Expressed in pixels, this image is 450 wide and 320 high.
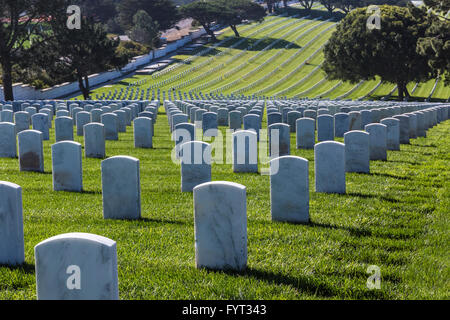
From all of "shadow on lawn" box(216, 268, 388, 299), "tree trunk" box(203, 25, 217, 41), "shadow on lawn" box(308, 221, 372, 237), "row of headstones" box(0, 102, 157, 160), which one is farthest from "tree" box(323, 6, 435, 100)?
"tree trunk" box(203, 25, 217, 41)

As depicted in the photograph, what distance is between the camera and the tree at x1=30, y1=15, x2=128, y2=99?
52.0 metres

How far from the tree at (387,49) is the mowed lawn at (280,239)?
48355mm

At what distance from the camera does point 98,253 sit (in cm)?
494

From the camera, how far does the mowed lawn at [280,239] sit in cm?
612

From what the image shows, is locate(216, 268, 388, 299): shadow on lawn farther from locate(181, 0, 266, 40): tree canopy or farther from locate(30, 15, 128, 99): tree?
locate(181, 0, 266, 40): tree canopy

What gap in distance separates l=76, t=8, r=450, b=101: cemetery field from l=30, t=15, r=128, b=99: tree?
411 cm

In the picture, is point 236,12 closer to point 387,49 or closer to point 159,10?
point 159,10

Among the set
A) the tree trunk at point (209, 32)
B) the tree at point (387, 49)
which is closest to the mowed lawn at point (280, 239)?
the tree at point (387, 49)

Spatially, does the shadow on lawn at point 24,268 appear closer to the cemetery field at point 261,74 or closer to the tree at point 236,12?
the cemetery field at point 261,74

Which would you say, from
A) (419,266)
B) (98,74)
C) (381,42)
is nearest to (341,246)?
(419,266)

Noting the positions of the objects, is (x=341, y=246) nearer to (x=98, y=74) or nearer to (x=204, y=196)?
(x=204, y=196)

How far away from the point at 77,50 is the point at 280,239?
168ft

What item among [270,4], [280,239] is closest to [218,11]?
[270,4]

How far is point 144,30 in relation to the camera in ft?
353
